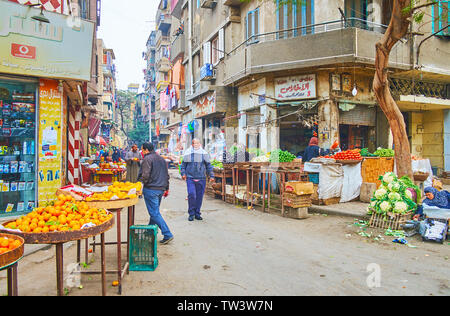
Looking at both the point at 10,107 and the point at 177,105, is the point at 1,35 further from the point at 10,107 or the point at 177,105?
the point at 177,105

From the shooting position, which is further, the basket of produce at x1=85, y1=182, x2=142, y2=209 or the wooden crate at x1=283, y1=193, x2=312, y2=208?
the wooden crate at x1=283, y1=193, x2=312, y2=208

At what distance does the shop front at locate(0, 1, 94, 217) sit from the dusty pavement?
9.36 feet

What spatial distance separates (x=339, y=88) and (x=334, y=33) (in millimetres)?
2226

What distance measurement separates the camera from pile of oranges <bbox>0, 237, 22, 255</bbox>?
285cm

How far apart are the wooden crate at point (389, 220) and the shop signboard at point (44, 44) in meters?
8.25

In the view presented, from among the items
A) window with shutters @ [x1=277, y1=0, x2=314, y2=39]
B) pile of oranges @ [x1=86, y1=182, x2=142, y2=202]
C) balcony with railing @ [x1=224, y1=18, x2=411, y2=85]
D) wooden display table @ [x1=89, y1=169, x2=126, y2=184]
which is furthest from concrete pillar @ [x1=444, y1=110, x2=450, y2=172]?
pile of oranges @ [x1=86, y1=182, x2=142, y2=202]

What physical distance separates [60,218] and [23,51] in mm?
5956

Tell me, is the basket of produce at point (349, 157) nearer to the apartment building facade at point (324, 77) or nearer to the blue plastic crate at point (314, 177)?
the blue plastic crate at point (314, 177)

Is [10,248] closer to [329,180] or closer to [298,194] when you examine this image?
[298,194]

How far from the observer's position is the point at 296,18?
13.5 meters

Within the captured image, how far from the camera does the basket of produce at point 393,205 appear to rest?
277 inches

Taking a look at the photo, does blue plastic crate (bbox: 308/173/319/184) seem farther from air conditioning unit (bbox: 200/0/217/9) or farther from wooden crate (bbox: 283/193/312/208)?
air conditioning unit (bbox: 200/0/217/9)

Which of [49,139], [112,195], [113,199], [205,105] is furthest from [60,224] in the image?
[205,105]

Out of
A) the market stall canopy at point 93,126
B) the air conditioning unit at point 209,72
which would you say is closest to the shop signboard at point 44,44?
the air conditioning unit at point 209,72
